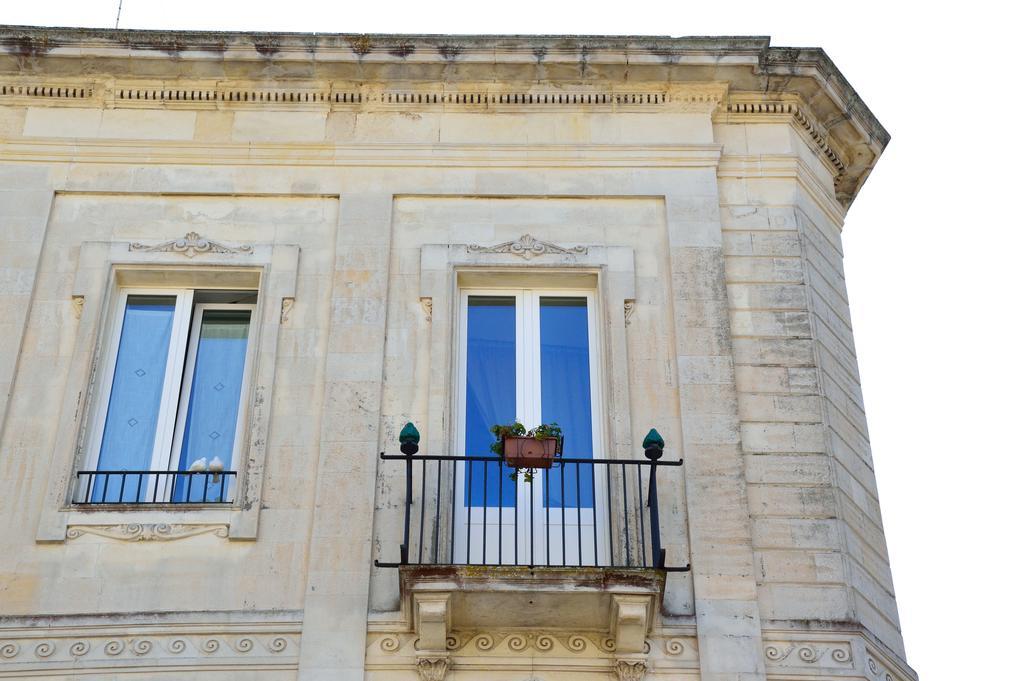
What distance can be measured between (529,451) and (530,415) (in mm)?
1146

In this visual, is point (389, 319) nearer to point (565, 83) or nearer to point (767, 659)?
point (565, 83)

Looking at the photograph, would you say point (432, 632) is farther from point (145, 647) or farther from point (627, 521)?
point (145, 647)

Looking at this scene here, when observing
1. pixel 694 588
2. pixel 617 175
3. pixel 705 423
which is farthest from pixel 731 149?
pixel 694 588

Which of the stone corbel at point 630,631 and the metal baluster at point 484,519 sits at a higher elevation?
the metal baluster at point 484,519

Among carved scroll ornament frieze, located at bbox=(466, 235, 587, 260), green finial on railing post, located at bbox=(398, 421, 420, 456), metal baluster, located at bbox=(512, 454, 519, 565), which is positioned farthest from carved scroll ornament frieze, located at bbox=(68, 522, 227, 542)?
carved scroll ornament frieze, located at bbox=(466, 235, 587, 260)

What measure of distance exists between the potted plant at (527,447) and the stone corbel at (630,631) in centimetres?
128

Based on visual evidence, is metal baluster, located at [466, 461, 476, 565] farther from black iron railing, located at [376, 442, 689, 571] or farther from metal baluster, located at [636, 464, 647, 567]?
metal baluster, located at [636, 464, 647, 567]

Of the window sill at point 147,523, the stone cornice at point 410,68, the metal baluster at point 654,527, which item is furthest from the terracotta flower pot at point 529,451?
the stone cornice at point 410,68

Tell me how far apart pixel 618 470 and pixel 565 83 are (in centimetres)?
418

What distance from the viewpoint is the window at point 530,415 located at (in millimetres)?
11664

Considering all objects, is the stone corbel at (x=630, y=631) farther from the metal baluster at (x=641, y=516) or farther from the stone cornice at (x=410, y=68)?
the stone cornice at (x=410, y=68)

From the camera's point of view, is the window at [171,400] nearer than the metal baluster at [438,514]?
No

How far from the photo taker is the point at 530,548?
11.4m

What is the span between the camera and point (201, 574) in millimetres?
11195
